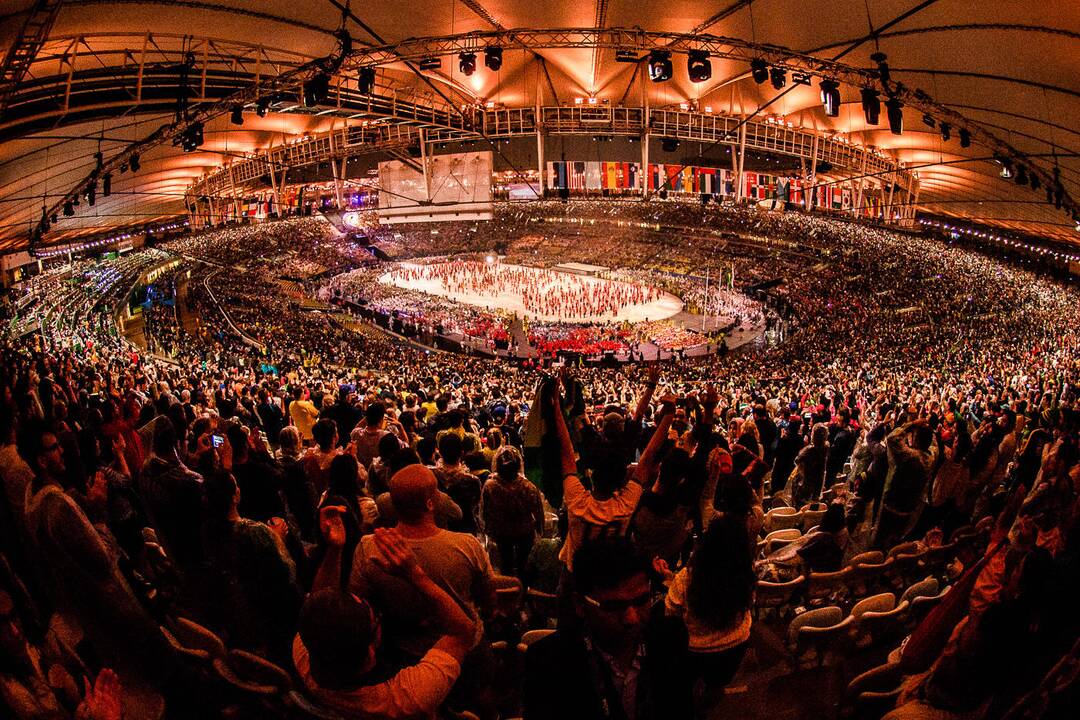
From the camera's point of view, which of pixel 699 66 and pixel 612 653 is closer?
pixel 612 653

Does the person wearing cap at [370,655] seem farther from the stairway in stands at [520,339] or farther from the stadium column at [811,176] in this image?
the stairway in stands at [520,339]

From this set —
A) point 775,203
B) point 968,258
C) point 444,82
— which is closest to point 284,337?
point 444,82

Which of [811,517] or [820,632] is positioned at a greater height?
[820,632]

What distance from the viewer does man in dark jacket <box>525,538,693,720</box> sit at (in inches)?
61.9

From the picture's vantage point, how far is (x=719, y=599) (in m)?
2.33

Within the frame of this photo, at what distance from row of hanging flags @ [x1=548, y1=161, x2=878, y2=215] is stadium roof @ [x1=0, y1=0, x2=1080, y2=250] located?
3.15 metres

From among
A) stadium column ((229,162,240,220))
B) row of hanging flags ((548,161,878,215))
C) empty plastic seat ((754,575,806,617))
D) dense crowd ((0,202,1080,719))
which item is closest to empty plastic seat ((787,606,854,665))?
dense crowd ((0,202,1080,719))

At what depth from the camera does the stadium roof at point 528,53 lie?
1054cm

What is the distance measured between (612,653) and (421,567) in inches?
31.9

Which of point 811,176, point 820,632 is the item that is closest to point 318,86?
point 820,632

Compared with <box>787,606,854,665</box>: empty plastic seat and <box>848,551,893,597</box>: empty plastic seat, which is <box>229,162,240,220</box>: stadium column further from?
<box>787,606,854,665</box>: empty plastic seat

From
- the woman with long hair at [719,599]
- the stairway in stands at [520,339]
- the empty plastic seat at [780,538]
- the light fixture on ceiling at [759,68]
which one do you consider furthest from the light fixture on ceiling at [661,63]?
the stairway in stands at [520,339]

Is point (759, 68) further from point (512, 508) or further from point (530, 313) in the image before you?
point (530, 313)

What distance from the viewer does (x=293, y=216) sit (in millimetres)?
24312
